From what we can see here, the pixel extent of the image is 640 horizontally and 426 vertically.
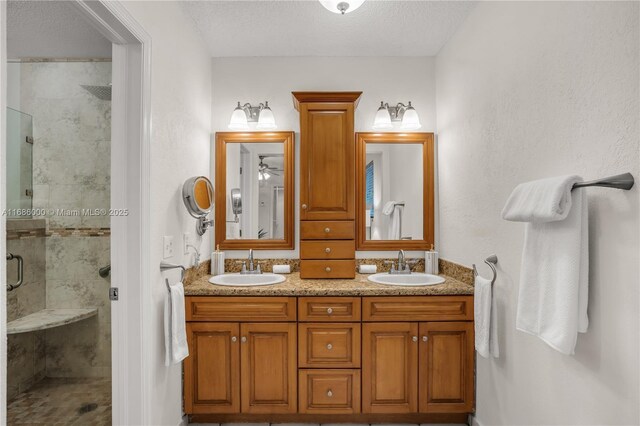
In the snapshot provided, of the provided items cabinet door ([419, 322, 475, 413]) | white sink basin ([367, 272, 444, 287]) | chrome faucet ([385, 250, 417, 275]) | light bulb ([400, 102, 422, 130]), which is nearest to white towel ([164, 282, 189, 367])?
white sink basin ([367, 272, 444, 287])

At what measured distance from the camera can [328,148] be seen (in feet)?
7.80

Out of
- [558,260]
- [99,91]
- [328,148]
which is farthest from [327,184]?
[99,91]

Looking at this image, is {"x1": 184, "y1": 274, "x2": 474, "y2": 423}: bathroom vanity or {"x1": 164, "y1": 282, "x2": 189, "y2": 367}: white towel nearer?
{"x1": 164, "y1": 282, "x2": 189, "y2": 367}: white towel

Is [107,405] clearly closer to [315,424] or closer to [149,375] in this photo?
[149,375]

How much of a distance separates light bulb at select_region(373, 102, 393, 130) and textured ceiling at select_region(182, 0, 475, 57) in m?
0.44

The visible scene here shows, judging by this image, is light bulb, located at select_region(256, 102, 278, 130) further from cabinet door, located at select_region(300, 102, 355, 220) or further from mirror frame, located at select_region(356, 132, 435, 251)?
mirror frame, located at select_region(356, 132, 435, 251)

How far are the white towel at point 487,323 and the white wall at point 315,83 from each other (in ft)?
2.93

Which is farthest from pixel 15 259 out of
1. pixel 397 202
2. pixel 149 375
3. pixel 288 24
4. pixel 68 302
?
pixel 397 202

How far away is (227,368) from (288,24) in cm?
214

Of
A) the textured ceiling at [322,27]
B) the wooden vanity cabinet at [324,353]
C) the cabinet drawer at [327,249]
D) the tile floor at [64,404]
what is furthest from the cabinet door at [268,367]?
the textured ceiling at [322,27]

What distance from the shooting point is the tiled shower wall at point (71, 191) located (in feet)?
8.14

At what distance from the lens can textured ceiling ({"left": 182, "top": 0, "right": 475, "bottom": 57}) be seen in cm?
208

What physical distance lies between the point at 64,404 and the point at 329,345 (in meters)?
1.74

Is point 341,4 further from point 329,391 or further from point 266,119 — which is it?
point 329,391
